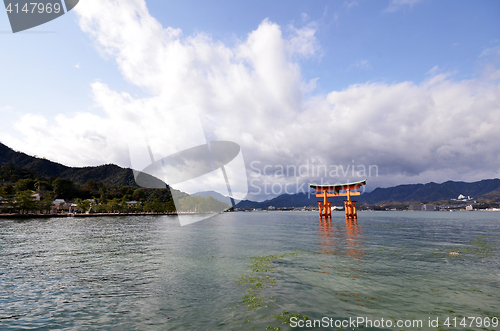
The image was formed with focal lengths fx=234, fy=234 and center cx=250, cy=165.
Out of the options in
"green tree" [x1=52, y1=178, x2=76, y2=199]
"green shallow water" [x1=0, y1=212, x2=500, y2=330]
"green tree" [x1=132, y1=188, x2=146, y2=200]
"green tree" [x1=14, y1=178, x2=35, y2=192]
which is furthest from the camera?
"green tree" [x1=132, y1=188, x2=146, y2=200]

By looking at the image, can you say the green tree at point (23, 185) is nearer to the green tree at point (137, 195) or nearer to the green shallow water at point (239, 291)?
the green tree at point (137, 195)

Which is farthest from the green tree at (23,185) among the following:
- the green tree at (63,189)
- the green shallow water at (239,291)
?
the green shallow water at (239,291)

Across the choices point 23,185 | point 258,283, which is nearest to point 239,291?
point 258,283

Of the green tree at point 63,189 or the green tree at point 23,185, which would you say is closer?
the green tree at point 23,185

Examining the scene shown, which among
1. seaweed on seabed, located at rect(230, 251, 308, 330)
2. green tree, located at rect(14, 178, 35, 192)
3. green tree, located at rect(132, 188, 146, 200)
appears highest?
green tree, located at rect(14, 178, 35, 192)

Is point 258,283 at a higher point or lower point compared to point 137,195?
lower

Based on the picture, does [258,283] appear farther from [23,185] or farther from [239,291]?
[23,185]

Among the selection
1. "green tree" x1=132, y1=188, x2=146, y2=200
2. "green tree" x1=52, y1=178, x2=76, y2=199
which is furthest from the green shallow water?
"green tree" x1=132, y1=188, x2=146, y2=200

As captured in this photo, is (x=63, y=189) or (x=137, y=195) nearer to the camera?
(x=63, y=189)

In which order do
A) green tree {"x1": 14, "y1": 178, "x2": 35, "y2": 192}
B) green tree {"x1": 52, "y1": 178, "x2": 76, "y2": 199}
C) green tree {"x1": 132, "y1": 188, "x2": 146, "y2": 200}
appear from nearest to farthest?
green tree {"x1": 14, "y1": 178, "x2": 35, "y2": 192} → green tree {"x1": 52, "y1": 178, "x2": 76, "y2": 199} → green tree {"x1": 132, "y1": 188, "x2": 146, "y2": 200}

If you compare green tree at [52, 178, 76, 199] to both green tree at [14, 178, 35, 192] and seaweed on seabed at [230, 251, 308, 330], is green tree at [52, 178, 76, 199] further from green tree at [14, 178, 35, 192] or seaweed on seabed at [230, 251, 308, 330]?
seaweed on seabed at [230, 251, 308, 330]

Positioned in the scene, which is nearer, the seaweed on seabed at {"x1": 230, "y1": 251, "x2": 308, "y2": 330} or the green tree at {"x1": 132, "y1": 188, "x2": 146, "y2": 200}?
the seaweed on seabed at {"x1": 230, "y1": 251, "x2": 308, "y2": 330}

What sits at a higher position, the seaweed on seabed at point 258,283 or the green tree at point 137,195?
the green tree at point 137,195

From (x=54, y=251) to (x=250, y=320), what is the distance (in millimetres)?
24875
